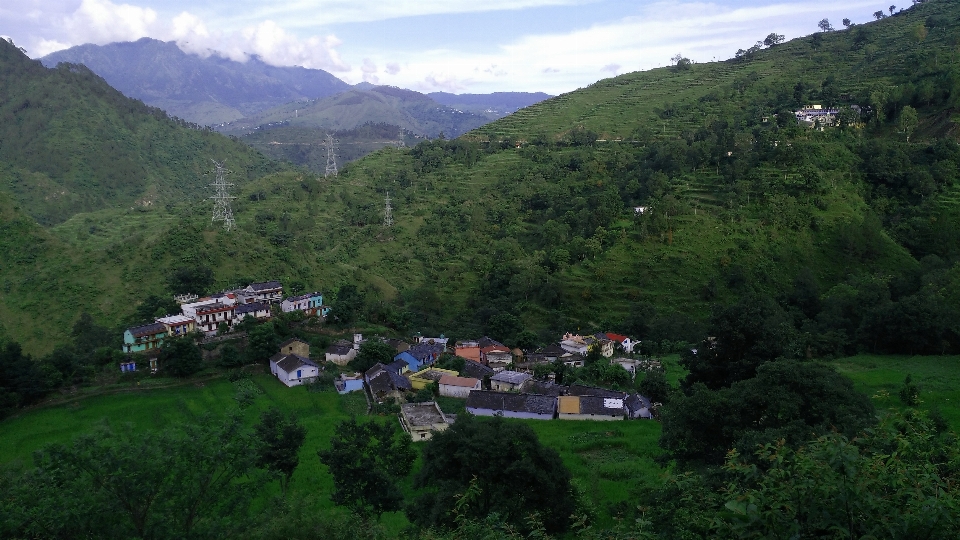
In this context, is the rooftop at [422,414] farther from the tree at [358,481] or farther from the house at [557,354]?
the house at [557,354]

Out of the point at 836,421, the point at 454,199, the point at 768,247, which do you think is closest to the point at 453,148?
the point at 454,199

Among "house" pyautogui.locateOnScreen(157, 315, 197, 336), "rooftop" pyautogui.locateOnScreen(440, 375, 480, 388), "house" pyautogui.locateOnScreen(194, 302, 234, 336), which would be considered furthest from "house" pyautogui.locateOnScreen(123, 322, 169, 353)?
"rooftop" pyautogui.locateOnScreen(440, 375, 480, 388)

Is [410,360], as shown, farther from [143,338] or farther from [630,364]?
[143,338]

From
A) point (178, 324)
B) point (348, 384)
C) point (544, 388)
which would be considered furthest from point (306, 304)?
point (544, 388)

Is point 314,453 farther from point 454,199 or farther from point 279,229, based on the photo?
point 454,199

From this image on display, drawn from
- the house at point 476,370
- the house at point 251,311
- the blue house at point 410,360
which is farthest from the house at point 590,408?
the house at point 251,311
